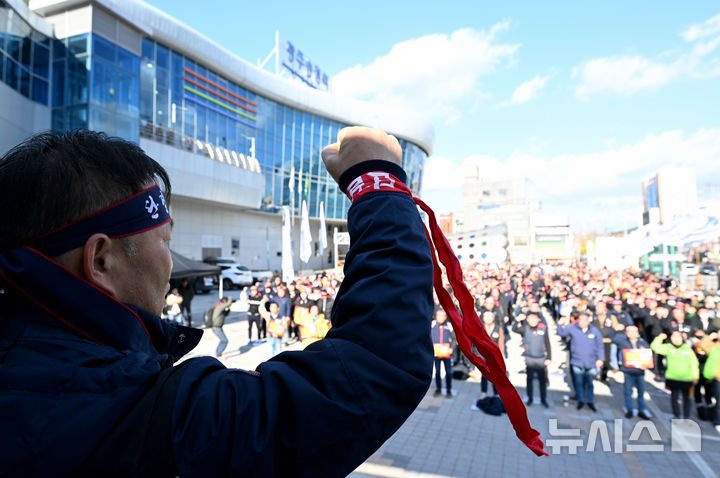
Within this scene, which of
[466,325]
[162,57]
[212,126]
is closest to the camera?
[466,325]

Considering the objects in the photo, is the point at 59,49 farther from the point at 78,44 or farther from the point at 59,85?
the point at 59,85

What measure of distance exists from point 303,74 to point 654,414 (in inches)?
1703

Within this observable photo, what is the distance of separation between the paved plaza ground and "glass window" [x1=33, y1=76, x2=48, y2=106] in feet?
77.9

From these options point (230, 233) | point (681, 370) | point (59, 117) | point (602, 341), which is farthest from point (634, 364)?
point (230, 233)

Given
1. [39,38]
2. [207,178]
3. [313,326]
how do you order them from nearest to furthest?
[313,326], [39,38], [207,178]

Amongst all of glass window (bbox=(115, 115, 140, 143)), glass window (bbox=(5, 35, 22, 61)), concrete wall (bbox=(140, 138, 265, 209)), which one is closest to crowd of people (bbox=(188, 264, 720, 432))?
glass window (bbox=(115, 115, 140, 143))

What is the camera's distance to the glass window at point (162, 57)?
27281 mm

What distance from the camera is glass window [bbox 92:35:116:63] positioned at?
20859mm

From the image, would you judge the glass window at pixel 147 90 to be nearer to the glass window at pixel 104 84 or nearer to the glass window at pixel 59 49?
the glass window at pixel 104 84

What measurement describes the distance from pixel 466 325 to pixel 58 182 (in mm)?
1083

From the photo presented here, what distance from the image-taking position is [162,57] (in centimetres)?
2756

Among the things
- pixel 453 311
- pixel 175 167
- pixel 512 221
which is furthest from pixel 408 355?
pixel 512 221

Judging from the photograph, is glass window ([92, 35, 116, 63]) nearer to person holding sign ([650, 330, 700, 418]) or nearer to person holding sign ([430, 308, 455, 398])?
person holding sign ([430, 308, 455, 398])

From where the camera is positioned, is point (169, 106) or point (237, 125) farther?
point (237, 125)
